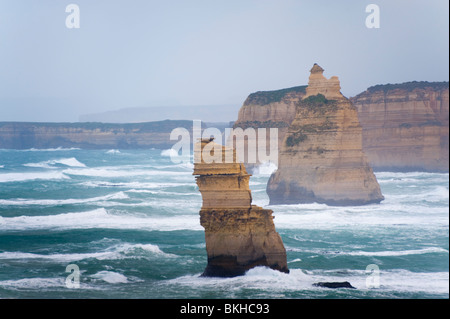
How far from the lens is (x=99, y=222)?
3803cm

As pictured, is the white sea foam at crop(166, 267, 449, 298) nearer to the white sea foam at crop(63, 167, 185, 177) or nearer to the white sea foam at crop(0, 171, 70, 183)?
the white sea foam at crop(0, 171, 70, 183)

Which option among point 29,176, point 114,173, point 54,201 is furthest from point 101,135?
point 54,201

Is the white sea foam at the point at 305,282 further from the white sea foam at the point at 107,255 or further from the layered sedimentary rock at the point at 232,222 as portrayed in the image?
the white sea foam at the point at 107,255

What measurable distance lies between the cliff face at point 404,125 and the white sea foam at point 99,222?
95.6ft

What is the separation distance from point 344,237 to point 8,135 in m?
90.2

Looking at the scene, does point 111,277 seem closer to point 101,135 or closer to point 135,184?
point 135,184

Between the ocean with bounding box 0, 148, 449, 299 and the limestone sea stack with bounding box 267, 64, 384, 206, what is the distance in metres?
0.87

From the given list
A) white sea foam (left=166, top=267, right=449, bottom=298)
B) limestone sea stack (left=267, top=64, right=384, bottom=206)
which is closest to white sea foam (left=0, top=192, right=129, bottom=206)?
limestone sea stack (left=267, top=64, right=384, bottom=206)

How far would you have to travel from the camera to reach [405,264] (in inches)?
965

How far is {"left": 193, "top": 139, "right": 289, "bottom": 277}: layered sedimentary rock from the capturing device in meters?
19.9

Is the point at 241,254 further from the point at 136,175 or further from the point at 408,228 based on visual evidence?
the point at 136,175

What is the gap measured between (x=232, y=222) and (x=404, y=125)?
47.0 metres
